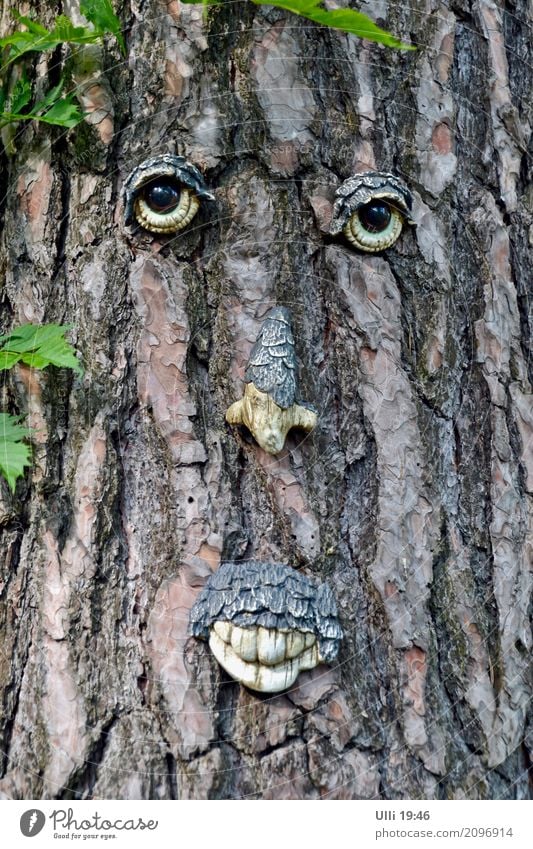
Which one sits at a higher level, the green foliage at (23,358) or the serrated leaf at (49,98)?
the serrated leaf at (49,98)

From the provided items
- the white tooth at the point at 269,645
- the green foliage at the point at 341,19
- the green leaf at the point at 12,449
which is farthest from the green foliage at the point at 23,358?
the green foliage at the point at 341,19

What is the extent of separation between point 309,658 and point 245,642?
12cm

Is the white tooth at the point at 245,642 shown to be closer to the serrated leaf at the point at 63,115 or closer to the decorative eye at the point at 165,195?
the decorative eye at the point at 165,195

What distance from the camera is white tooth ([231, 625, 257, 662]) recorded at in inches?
53.7

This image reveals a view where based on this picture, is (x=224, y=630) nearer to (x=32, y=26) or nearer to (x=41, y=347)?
(x=41, y=347)

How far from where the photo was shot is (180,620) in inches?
55.7

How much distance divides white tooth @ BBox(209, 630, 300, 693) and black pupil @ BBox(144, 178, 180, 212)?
78 centimetres

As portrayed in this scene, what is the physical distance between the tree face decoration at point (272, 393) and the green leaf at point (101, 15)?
617 mm

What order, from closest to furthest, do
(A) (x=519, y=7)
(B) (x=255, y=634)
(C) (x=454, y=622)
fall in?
1. (B) (x=255, y=634)
2. (C) (x=454, y=622)
3. (A) (x=519, y=7)

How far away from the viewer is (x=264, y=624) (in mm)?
1370

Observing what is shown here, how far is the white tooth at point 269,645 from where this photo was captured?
1.37 metres

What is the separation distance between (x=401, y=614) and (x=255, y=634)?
28cm
